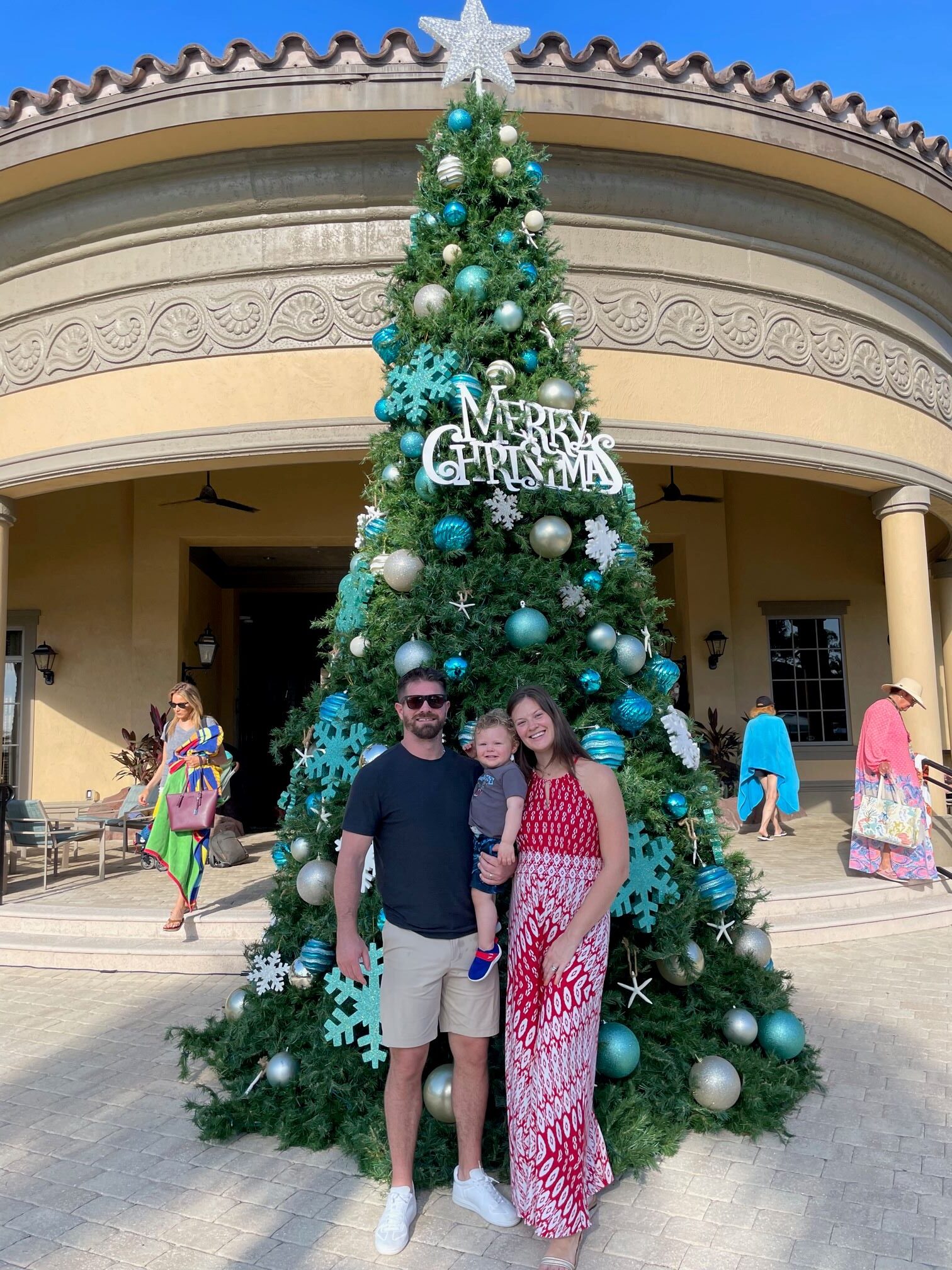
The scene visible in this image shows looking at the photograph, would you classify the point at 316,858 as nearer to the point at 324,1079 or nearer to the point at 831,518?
the point at 324,1079

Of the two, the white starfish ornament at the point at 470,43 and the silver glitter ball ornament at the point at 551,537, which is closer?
the silver glitter ball ornament at the point at 551,537

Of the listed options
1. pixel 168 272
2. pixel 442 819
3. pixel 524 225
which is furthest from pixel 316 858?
pixel 168 272

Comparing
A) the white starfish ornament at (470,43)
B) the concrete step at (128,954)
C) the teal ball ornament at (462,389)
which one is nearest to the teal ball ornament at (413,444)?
the teal ball ornament at (462,389)

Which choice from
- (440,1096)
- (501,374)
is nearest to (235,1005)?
(440,1096)

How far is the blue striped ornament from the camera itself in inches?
129

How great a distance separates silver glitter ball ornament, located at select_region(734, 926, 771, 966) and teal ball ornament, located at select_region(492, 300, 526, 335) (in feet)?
9.03

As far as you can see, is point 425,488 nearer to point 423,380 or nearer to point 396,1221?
Answer: point 423,380

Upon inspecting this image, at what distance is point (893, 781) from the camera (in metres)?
6.94

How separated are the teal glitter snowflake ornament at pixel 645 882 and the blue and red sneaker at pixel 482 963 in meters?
0.72

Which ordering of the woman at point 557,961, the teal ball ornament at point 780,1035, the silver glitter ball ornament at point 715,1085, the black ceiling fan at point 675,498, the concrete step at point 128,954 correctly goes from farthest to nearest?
1. the black ceiling fan at point 675,498
2. the concrete step at point 128,954
3. the teal ball ornament at point 780,1035
4. the silver glitter ball ornament at point 715,1085
5. the woman at point 557,961

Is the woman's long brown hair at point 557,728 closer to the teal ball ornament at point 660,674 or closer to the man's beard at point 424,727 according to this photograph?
the man's beard at point 424,727

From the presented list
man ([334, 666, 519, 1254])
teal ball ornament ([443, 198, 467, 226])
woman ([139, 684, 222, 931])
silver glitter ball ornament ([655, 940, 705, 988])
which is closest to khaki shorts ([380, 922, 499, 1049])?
man ([334, 666, 519, 1254])

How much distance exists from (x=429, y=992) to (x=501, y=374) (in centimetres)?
239

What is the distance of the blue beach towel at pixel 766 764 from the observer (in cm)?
933
